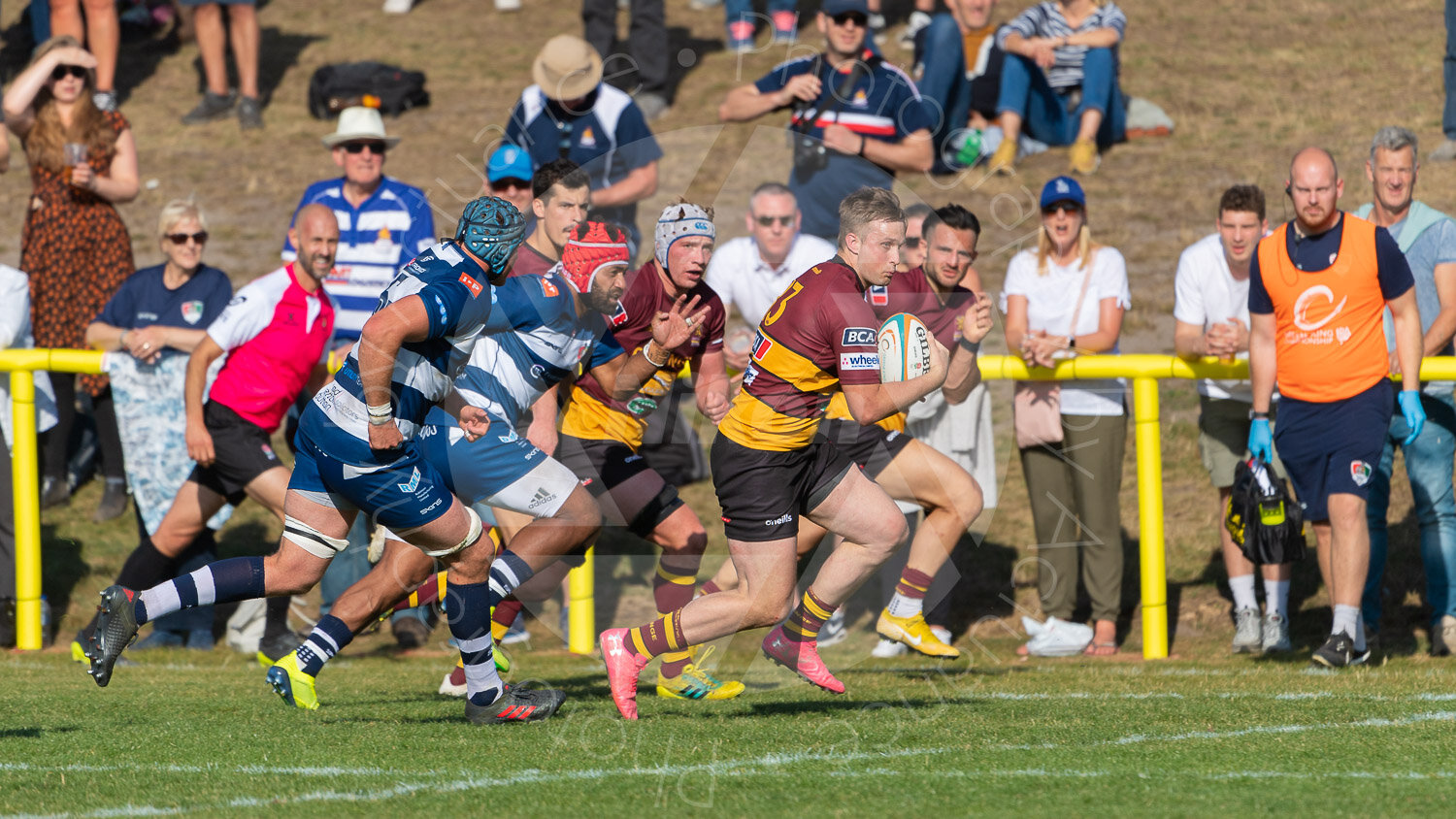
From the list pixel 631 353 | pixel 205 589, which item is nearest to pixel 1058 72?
pixel 631 353

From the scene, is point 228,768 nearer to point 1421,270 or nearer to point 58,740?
point 58,740

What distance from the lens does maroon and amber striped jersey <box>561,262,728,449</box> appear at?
23.4 ft

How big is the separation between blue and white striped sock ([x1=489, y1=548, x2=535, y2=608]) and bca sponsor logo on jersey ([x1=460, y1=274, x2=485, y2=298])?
54.6 inches

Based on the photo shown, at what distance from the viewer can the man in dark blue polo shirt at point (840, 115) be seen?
879 cm

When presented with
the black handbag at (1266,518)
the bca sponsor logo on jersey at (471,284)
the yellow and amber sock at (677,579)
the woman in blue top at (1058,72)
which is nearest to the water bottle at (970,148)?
the woman in blue top at (1058,72)

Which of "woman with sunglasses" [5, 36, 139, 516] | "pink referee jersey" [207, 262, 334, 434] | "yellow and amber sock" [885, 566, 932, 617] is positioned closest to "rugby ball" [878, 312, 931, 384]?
"yellow and amber sock" [885, 566, 932, 617]

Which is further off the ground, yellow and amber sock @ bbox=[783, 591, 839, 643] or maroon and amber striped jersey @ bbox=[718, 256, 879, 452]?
maroon and amber striped jersey @ bbox=[718, 256, 879, 452]

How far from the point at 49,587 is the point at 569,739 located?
16.7ft

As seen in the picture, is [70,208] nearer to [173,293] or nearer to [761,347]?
[173,293]

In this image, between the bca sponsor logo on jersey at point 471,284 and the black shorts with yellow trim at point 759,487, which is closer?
the bca sponsor logo on jersey at point 471,284

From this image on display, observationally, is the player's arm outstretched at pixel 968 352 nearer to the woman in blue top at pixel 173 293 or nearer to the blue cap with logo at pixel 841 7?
the blue cap with logo at pixel 841 7

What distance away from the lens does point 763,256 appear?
825 cm

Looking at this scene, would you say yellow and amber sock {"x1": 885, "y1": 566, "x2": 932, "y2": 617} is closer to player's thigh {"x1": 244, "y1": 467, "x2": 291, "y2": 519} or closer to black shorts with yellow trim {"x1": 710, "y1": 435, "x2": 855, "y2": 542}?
black shorts with yellow trim {"x1": 710, "y1": 435, "x2": 855, "y2": 542}

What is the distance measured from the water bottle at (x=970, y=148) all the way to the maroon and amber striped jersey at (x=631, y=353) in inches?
244
